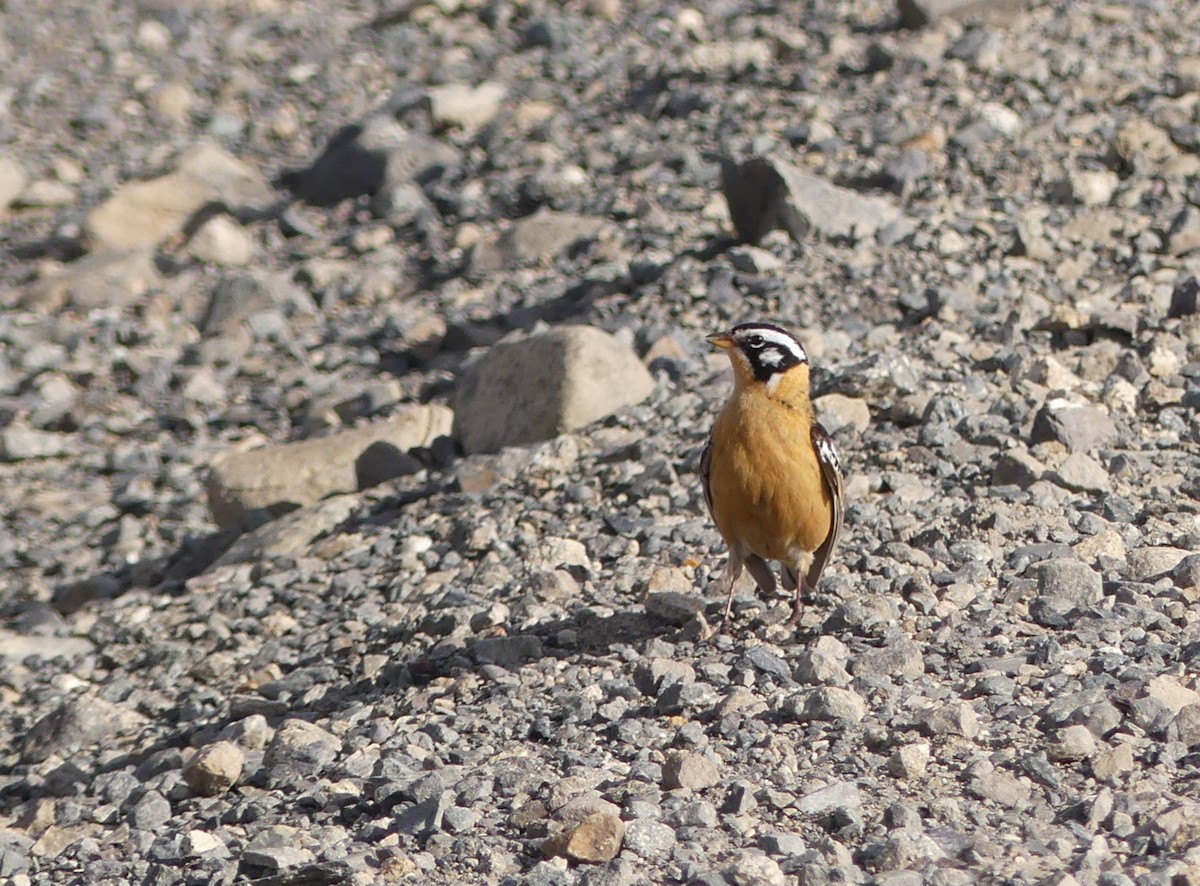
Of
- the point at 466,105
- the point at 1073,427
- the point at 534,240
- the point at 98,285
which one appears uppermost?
the point at 1073,427

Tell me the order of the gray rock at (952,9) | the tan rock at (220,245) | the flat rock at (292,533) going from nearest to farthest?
the flat rock at (292,533) → the gray rock at (952,9) → the tan rock at (220,245)

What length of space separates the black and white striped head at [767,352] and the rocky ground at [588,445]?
1.10 metres

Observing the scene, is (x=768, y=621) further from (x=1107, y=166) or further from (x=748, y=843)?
(x=1107, y=166)

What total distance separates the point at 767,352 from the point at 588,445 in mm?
2719

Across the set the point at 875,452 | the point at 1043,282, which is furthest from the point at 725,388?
the point at 1043,282

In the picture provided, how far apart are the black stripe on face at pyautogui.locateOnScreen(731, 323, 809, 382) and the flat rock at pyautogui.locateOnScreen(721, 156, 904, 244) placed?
15.2 feet

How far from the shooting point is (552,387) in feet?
34.5

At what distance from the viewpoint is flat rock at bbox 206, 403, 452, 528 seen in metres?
11.1

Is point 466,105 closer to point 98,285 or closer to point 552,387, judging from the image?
point 98,285

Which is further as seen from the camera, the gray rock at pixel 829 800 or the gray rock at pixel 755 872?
the gray rock at pixel 829 800

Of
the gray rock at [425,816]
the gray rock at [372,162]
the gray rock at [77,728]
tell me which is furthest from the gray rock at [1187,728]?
the gray rock at [372,162]

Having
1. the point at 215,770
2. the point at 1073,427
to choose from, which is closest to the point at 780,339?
the point at 1073,427

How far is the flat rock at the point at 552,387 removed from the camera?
1044 cm

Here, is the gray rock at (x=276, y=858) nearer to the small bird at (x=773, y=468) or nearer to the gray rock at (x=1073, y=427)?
the small bird at (x=773, y=468)
